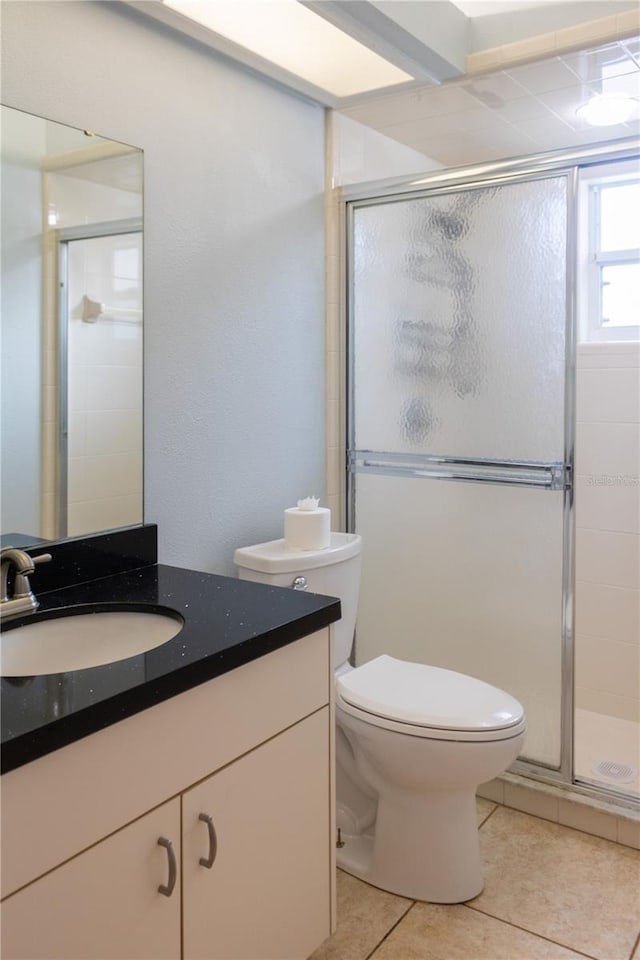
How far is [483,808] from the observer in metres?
2.38

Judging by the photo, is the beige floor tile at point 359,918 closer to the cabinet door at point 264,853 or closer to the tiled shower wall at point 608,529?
the cabinet door at point 264,853

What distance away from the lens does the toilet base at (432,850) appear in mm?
1947

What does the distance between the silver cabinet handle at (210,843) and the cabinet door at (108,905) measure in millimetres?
53

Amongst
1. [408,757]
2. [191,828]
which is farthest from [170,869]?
[408,757]

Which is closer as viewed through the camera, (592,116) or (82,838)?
(82,838)

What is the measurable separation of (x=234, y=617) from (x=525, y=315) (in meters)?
1.36

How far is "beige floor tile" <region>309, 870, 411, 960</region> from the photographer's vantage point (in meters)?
1.78

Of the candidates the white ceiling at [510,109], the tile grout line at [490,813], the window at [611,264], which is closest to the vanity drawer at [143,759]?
the tile grout line at [490,813]

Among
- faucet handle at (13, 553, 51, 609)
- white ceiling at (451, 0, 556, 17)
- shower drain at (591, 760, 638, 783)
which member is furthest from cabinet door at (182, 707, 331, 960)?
white ceiling at (451, 0, 556, 17)

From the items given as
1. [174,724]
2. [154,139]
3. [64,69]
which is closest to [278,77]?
[154,139]

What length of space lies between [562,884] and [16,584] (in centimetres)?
154

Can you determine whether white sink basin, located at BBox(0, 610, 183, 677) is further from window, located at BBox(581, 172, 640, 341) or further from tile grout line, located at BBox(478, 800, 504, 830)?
window, located at BBox(581, 172, 640, 341)

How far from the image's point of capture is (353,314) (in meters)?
2.65

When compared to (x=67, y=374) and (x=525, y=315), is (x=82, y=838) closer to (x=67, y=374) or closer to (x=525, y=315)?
(x=67, y=374)
